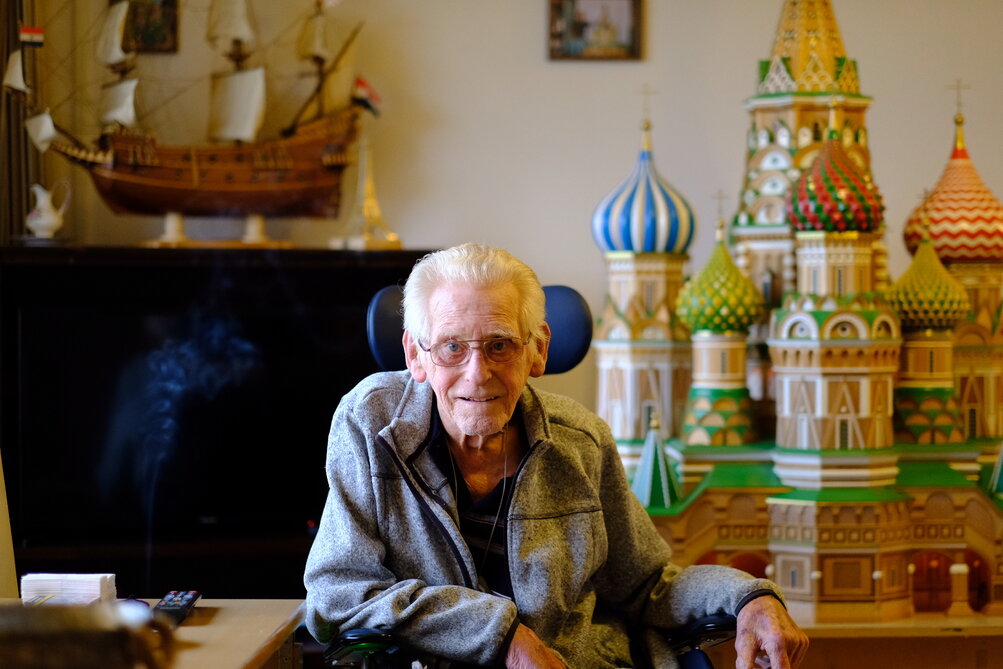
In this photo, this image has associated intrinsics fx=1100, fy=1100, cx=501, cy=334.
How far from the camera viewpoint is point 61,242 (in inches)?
139

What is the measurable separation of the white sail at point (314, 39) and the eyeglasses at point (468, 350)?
202cm

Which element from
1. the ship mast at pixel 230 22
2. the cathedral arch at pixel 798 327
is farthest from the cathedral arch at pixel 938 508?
the ship mast at pixel 230 22

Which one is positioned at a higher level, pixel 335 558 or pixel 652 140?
pixel 652 140

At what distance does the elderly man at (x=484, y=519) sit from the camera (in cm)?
183

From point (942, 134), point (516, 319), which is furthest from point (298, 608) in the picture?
point (942, 134)

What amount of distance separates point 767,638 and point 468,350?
0.70 meters

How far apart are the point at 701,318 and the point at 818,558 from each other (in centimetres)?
76

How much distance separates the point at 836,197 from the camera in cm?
302

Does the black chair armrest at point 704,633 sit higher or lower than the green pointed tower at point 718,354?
lower

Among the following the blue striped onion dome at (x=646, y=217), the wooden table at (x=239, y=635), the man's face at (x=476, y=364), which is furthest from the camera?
the blue striped onion dome at (x=646, y=217)

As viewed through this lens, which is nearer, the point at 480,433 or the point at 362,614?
the point at 362,614

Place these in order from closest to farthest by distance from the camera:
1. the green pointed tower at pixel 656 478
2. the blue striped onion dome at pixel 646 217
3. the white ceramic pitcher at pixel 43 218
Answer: the green pointed tower at pixel 656 478, the blue striped onion dome at pixel 646 217, the white ceramic pitcher at pixel 43 218

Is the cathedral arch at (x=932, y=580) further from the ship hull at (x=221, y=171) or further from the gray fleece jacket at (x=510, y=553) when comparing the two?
the ship hull at (x=221, y=171)

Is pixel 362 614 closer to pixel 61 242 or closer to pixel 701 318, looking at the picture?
pixel 701 318
